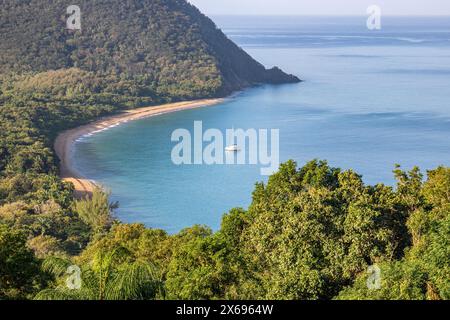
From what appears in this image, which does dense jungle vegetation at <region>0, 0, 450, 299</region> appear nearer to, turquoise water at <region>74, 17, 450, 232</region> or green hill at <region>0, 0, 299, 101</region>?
turquoise water at <region>74, 17, 450, 232</region>

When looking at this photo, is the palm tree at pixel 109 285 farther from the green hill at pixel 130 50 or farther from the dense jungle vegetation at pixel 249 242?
the green hill at pixel 130 50

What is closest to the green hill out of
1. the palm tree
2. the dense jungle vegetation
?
the dense jungle vegetation

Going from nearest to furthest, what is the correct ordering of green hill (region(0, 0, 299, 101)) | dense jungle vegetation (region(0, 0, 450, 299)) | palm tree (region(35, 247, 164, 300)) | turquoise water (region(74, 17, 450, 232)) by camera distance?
palm tree (region(35, 247, 164, 300)) < dense jungle vegetation (region(0, 0, 450, 299)) < turquoise water (region(74, 17, 450, 232)) < green hill (region(0, 0, 299, 101))

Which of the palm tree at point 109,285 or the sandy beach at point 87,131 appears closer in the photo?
the palm tree at point 109,285

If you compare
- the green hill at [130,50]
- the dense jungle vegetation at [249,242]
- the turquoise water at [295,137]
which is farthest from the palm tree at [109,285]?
the green hill at [130,50]
